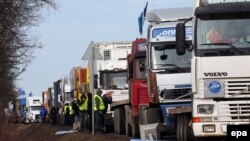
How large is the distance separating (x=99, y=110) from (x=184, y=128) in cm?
1277

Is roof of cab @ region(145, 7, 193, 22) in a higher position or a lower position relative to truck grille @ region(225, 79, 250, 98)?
higher

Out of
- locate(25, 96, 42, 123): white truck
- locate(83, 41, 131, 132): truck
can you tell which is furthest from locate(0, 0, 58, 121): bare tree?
locate(25, 96, 42, 123): white truck

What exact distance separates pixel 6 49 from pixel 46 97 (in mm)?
41591

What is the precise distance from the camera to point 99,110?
1205 inches

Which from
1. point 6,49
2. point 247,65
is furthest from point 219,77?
point 6,49

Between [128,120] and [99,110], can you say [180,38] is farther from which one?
[99,110]

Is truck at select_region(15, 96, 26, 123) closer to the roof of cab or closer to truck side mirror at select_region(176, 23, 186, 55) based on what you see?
the roof of cab

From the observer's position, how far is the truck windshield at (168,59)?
19.9 meters

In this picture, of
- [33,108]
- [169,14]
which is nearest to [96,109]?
[169,14]

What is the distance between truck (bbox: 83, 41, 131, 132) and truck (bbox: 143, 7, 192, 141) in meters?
9.94

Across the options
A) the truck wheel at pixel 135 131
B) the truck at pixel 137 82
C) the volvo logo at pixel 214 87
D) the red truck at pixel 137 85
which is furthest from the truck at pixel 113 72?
the volvo logo at pixel 214 87

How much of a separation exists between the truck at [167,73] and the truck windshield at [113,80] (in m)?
11.0

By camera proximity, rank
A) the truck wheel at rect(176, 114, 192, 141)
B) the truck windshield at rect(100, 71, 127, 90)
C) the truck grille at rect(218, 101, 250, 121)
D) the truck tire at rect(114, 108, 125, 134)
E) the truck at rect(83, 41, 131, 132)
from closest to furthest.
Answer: the truck grille at rect(218, 101, 250, 121) < the truck wheel at rect(176, 114, 192, 141) < the truck tire at rect(114, 108, 125, 134) < the truck at rect(83, 41, 131, 132) < the truck windshield at rect(100, 71, 127, 90)

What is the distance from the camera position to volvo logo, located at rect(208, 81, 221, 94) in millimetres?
14969
